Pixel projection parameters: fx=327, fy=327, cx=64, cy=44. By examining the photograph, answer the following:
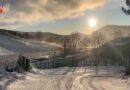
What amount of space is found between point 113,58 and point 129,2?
52.3ft

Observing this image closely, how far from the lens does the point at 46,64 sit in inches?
1877

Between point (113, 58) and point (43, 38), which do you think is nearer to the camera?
point (113, 58)

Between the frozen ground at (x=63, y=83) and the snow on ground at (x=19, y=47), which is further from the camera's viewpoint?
the snow on ground at (x=19, y=47)

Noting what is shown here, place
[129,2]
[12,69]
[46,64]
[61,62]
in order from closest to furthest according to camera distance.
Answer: [12,69] → [129,2] → [46,64] → [61,62]

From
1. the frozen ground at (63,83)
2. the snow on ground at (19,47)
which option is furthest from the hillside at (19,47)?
the frozen ground at (63,83)

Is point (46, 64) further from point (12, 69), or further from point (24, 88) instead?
point (24, 88)

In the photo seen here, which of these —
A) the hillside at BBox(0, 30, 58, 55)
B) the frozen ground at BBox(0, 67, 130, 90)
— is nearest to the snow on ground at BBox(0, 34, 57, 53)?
the hillside at BBox(0, 30, 58, 55)

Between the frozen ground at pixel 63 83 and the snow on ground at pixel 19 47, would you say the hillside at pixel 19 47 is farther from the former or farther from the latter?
the frozen ground at pixel 63 83

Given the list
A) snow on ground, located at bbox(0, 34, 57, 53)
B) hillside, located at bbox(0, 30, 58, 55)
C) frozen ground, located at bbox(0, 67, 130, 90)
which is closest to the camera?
frozen ground, located at bbox(0, 67, 130, 90)

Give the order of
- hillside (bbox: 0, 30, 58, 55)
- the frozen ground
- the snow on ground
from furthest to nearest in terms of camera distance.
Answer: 1. the snow on ground
2. hillside (bbox: 0, 30, 58, 55)
3. the frozen ground

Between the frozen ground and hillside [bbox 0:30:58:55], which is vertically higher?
hillside [bbox 0:30:58:55]

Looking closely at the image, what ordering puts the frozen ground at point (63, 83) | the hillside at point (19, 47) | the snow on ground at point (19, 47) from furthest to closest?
the snow on ground at point (19, 47) < the hillside at point (19, 47) < the frozen ground at point (63, 83)

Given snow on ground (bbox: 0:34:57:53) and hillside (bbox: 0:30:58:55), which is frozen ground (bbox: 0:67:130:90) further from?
snow on ground (bbox: 0:34:57:53)

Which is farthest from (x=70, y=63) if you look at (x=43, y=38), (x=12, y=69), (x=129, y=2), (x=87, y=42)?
(x=43, y=38)
